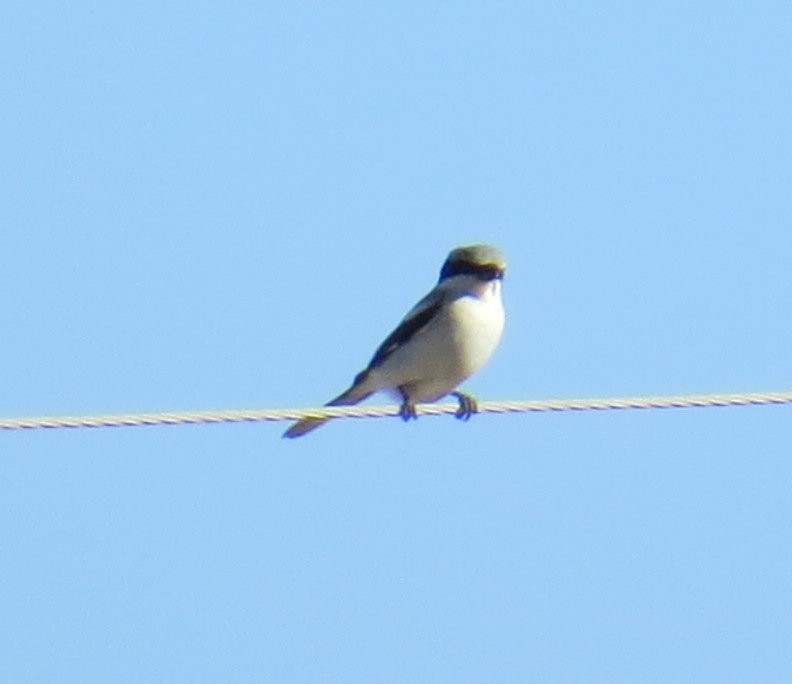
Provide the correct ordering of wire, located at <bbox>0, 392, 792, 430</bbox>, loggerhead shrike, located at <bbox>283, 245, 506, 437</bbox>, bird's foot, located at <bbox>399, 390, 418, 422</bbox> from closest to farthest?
wire, located at <bbox>0, 392, 792, 430</bbox> < bird's foot, located at <bbox>399, 390, 418, 422</bbox> < loggerhead shrike, located at <bbox>283, 245, 506, 437</bbox>

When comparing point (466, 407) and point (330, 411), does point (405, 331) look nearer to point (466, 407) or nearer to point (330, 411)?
point (466, 407)

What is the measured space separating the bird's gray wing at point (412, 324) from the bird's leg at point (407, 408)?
26 centimetres

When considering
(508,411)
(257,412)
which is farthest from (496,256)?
(257,412)

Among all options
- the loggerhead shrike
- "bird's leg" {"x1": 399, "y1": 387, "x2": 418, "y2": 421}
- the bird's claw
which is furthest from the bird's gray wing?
the bird's claw

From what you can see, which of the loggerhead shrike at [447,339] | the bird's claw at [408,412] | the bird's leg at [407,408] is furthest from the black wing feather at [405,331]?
the bird's claw at [408,412]

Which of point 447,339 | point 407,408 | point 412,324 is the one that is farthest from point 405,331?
point 407,408

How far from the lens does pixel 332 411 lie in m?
9.74

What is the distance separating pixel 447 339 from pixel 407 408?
2.39ft

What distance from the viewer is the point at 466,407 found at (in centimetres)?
1267

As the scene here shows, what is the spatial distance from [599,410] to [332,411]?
42.3 inches

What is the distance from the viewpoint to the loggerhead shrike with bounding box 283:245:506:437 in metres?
12.8

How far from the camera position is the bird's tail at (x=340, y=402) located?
13.2 meters

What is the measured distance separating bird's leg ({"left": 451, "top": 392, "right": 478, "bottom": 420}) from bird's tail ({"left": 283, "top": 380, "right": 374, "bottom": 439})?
2.53ft

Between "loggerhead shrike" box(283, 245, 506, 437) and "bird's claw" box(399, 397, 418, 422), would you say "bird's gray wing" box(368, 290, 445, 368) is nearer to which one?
"loggerhead shrike" box(283, 245, 506, 437)
